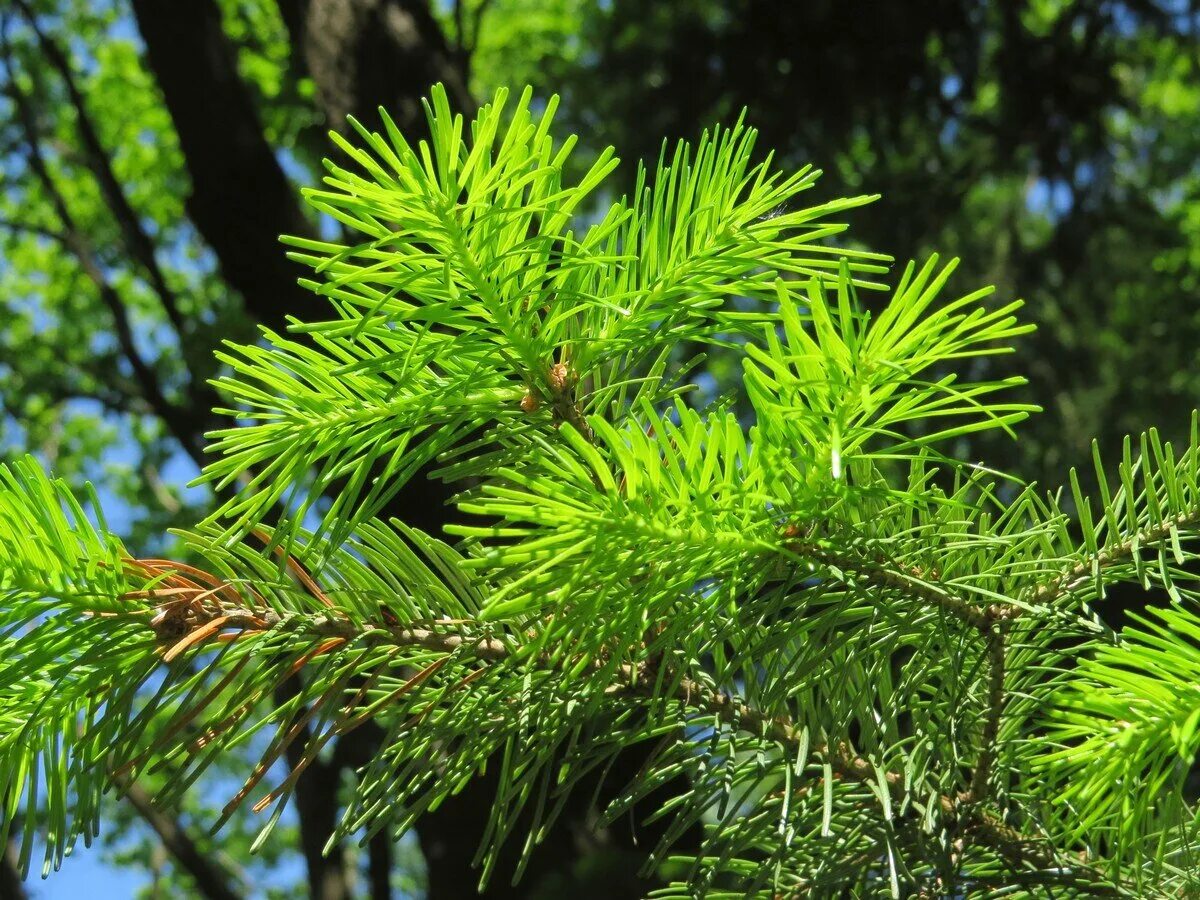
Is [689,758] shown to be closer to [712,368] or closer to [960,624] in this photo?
[960,624]

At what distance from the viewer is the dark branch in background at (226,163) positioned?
2.87 metres

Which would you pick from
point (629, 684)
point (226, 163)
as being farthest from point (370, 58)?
point (629, 684)

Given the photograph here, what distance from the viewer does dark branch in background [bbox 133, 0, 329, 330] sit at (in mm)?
2869

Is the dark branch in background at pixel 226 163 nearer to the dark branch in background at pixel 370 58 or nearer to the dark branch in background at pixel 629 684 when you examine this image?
the dark branch in background at pixel 370 58

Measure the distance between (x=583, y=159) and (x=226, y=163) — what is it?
313 cm

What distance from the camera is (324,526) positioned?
0.56m

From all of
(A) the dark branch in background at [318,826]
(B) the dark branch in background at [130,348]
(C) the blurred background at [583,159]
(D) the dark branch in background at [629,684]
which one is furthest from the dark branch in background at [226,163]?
(D) the dark branch in background at [629,684]

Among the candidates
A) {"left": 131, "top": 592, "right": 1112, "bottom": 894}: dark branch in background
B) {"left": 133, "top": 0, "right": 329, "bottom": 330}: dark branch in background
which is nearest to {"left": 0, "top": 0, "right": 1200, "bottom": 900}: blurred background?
{"left": 133, "top": 0, "right": 329, "bottom": 330}: dark branch in background

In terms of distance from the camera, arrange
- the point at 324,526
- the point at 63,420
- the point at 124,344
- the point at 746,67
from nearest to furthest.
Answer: the point at 324,526, the point at 124,344, the point at 746,67, the point at 63,420

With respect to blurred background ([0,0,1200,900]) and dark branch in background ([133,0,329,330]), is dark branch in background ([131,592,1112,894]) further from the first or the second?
dark branch in background ([133,0,329,330])

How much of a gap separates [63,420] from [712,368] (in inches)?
203

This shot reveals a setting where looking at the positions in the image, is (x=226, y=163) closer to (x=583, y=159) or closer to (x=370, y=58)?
(x=370, y=58)

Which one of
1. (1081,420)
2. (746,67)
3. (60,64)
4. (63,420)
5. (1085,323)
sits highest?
(60,64)

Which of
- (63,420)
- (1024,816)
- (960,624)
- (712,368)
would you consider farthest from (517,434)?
A: (63,420)
